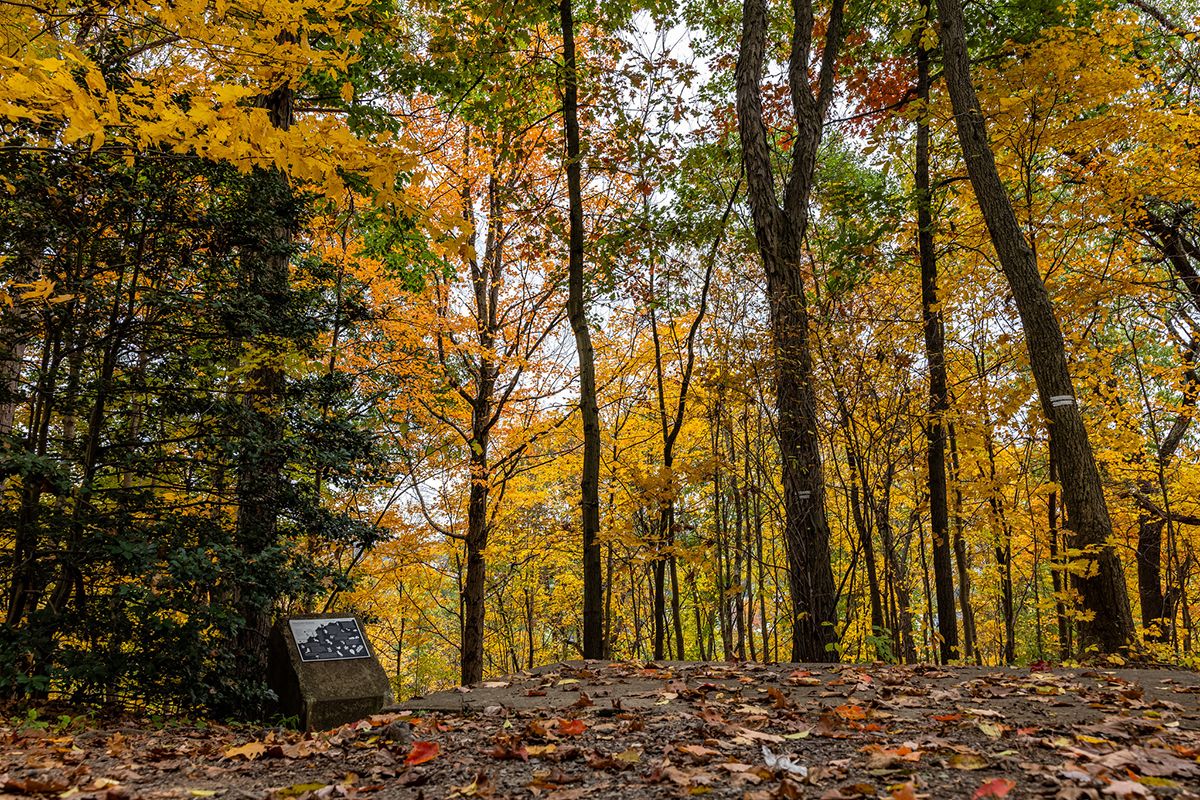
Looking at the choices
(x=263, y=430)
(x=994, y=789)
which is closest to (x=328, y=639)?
(x=263, y=430)

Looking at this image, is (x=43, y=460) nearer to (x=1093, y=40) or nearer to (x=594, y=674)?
(x=594, y=674)

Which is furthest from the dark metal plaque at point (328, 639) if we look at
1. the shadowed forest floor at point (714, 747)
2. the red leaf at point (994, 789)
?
the red leaf at point (994, 789)

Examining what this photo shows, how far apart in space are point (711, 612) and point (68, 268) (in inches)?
522

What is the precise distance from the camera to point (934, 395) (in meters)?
6.31

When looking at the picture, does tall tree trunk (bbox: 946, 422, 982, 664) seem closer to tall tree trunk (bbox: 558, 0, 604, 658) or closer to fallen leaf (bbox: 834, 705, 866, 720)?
tall tree trunk (bbox: 558, 0, 604, 658)

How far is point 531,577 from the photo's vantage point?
15.9 metres

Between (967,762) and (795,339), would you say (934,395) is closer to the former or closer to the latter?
(795,339)

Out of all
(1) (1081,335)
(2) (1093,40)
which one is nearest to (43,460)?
(2) (1093,40)

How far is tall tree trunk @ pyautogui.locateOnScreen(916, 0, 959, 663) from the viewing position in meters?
6.57

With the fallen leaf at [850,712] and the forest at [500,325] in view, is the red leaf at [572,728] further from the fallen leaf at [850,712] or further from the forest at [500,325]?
the forest at [500,325]

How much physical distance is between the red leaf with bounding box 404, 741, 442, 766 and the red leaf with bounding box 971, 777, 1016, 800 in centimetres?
202

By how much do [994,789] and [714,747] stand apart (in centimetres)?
99

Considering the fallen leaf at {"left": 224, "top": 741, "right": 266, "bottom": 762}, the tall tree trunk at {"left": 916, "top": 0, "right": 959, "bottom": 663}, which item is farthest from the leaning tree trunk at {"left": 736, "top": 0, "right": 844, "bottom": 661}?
the fallen leaf at {"left": 224, "top": 741, "right": 266, "bottom": 762}

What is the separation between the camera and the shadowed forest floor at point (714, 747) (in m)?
2.06
